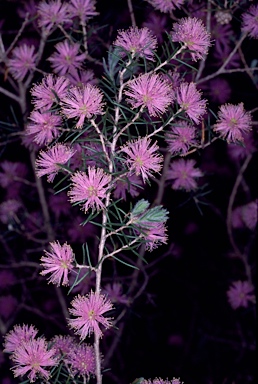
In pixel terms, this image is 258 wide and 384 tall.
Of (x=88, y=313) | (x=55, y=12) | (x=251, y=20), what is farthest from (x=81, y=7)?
(x=88, y=313)

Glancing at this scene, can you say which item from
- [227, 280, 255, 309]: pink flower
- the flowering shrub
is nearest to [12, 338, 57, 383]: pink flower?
the flowering shrub

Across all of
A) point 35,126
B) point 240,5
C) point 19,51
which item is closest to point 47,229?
point 19,51

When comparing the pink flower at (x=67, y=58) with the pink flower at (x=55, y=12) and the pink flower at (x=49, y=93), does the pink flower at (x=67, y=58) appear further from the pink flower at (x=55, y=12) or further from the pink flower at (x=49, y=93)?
the pink flower at (x=49, y=93)

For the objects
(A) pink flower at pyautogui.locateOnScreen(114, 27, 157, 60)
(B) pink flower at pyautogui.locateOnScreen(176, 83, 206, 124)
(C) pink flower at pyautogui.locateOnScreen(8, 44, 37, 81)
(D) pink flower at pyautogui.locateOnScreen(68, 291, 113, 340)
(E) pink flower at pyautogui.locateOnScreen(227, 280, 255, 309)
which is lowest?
(D) pink flower at pyautogui.locateOnScreen(68, 291, 113, 340)

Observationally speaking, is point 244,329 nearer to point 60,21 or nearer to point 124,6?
point 124,6

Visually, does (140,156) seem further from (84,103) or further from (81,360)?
(81,360)

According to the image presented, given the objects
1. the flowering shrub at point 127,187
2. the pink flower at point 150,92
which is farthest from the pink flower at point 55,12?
the pink flower at point 150,92

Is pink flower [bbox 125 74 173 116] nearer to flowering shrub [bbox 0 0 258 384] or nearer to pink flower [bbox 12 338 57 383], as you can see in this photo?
flowering shrub [bbox 0 0 258 384]

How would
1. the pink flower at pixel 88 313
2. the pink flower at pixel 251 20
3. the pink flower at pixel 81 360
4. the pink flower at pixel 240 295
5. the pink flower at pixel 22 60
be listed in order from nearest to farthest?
the pink flower at pixel 88 313 → the pink flower at pixel 81 360 → the pink flower at pixel 251 20 → the pink flower at pixel 22 60 → the pink flower at pixel 240 295
